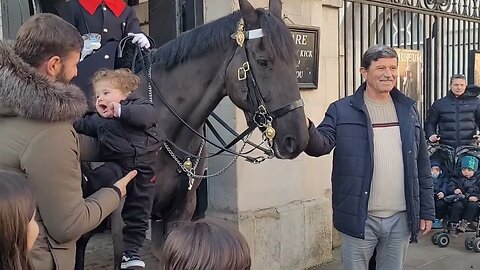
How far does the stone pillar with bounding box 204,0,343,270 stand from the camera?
16.7ft

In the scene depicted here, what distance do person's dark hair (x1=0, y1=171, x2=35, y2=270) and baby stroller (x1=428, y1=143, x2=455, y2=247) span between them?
224 inches

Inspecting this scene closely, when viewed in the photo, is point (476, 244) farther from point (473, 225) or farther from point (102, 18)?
point (102, 18)

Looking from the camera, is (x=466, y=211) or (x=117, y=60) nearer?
(x=117, y=60)

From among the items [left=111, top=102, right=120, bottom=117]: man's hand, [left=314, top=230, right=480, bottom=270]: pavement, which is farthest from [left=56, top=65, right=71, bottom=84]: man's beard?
[left=314, top=230, right=480, bottom=270]: pavement

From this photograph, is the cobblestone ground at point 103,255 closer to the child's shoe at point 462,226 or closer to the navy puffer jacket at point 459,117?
the child's shoe at point 462,226

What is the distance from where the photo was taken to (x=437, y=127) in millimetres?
7352

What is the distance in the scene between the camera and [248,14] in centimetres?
331

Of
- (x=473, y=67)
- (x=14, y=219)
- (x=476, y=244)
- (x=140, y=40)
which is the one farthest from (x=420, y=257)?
(x=14, y=219)

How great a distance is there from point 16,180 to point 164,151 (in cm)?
176

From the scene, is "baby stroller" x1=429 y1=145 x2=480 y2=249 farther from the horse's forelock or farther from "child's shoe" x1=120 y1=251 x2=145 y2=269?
"child's shoe" x1=120 y1=251 x2=145 y2=269

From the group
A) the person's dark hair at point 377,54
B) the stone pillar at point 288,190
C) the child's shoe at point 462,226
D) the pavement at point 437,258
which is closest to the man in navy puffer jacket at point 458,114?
the child's shoe at point 462,226

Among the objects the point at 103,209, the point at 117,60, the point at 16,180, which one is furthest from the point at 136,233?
the point at 16,180

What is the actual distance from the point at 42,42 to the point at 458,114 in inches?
237

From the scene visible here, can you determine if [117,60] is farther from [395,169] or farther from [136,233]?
[395,169]
